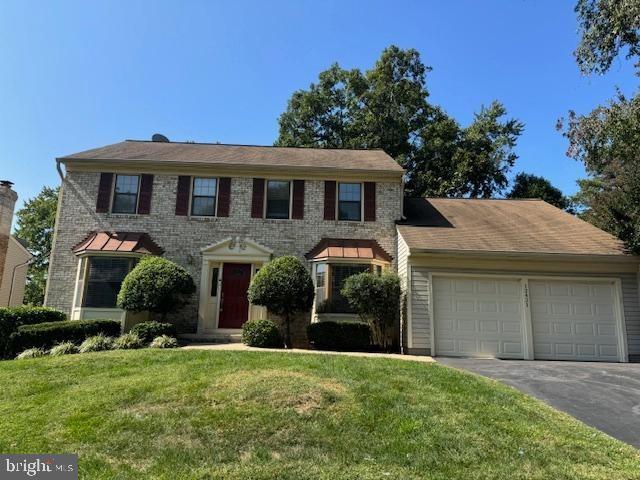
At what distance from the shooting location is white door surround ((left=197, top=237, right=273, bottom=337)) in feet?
44.7

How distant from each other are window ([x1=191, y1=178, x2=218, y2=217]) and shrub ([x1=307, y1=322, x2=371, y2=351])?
5.45 m

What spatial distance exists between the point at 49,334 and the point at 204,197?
19.9 feet

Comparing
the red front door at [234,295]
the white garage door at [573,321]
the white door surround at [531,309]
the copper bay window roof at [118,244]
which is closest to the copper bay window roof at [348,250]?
A: the red front door at [234,295]

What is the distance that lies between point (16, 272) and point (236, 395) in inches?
931

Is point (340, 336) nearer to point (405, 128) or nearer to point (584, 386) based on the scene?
point (584, 386)

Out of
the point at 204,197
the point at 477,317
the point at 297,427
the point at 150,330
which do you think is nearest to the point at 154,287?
the point at 150,330

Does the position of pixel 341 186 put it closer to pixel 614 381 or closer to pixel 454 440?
pixel 614 381

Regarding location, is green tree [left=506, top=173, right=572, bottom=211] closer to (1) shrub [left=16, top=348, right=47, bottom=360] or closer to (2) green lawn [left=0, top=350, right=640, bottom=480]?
(2) green lawn [left=0, top=350, right=640, bottom=480]

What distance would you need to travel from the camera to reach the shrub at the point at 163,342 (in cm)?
1088

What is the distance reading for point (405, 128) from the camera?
26.8 meters

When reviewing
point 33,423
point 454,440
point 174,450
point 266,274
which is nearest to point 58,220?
point 266,274

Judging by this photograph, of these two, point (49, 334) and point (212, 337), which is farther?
point (212, 337)

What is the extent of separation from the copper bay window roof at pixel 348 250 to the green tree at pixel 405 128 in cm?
1162

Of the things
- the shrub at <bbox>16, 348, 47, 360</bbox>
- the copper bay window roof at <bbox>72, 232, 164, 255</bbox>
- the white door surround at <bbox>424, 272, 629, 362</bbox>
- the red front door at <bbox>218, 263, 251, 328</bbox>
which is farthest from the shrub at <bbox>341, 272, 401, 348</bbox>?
the shrub at <bbox>16, 348, 47, 360</bbox>
